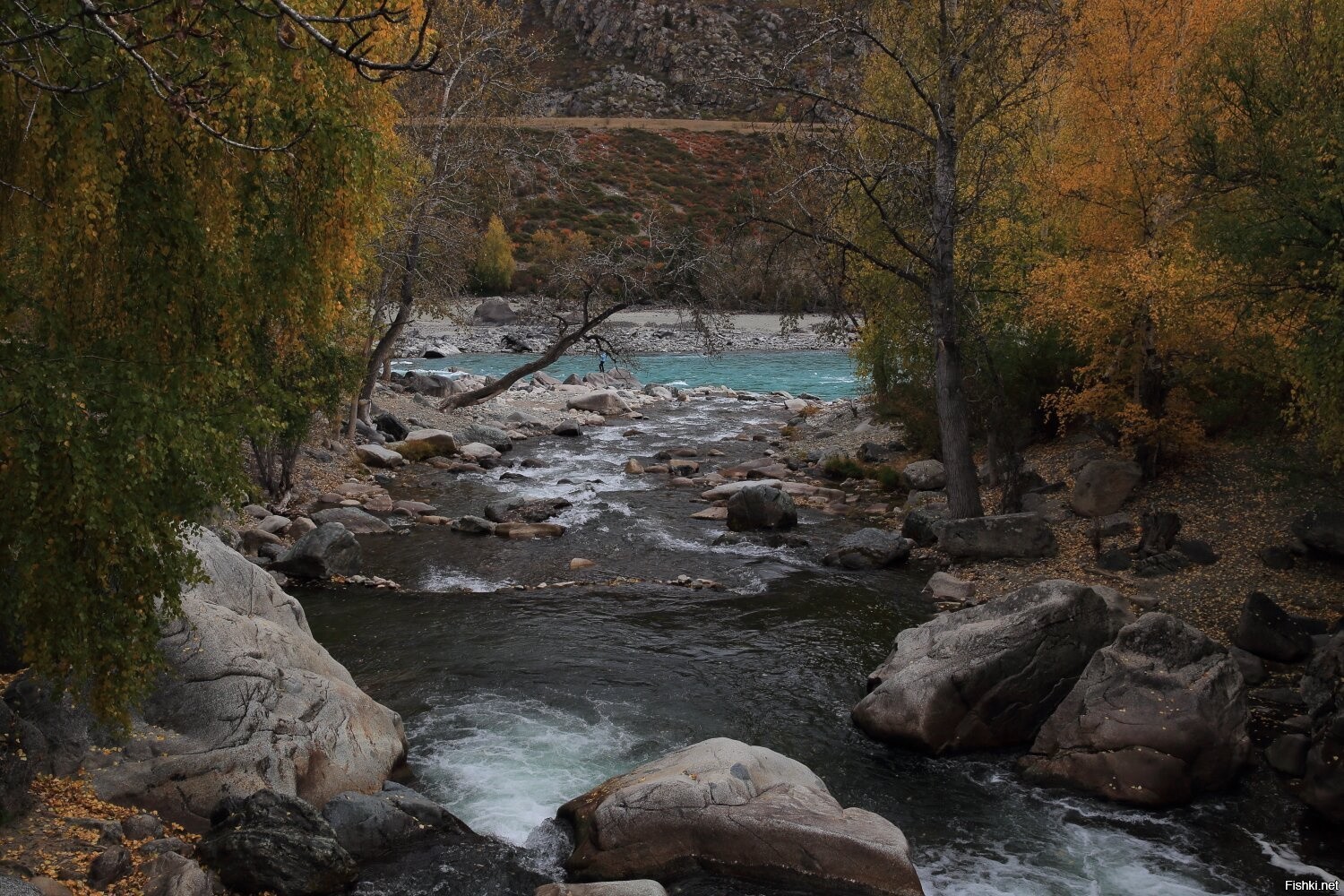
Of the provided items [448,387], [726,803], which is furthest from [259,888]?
[448,387]

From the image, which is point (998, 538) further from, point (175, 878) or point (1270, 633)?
point (175, 878)

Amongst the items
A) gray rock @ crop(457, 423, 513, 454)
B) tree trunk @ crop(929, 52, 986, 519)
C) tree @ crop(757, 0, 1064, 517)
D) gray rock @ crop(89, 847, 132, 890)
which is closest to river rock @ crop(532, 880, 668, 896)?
gray rock @ crop(89, 847, 132, 890)

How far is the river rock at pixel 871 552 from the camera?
16.9 m

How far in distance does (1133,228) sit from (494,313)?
188 ft

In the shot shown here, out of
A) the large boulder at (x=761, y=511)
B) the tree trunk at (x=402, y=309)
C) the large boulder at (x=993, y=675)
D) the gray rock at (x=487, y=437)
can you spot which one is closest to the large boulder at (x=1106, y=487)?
the large boulder at (x=761, y=511)

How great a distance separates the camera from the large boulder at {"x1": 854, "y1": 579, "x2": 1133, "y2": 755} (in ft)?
34.7

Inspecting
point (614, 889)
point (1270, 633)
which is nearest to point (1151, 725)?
point (1270, 633)

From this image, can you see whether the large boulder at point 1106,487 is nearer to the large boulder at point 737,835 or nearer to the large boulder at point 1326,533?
the large boulder at point 1326,533

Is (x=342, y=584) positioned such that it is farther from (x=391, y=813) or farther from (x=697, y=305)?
(x=697, y=305)

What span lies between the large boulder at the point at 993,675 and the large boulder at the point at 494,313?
60.1 meters

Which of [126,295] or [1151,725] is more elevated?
[126,295]

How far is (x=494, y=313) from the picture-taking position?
70.5 metres

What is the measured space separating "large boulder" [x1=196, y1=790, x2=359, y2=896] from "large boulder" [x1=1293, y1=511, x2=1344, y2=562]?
1281cm

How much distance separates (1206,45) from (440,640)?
14224 mm
